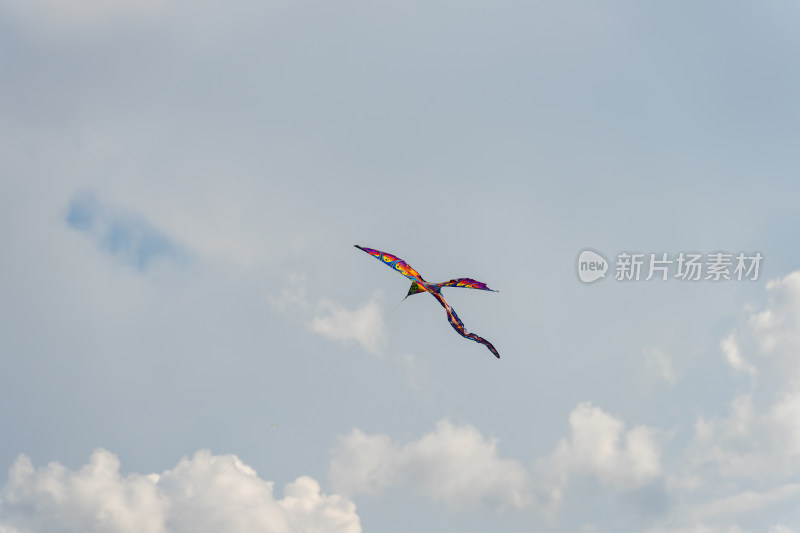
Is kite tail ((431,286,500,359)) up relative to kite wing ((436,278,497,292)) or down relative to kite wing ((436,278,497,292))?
down

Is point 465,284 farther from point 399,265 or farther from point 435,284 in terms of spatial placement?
point 399,265

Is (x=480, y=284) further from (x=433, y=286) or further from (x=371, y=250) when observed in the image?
(x=371, y=250)

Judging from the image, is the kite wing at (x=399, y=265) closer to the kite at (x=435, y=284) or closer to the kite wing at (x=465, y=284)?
the kite at (x=435, y=284)

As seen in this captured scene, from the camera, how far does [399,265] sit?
74062 mm

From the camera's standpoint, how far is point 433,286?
73938 millimetres

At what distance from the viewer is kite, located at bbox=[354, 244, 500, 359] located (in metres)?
73.3

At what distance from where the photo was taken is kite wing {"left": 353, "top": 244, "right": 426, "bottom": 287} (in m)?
73.2

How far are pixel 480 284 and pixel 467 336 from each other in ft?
22.7

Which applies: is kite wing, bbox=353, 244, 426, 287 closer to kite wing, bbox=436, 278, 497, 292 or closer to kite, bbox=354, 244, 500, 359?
kite, bbox=354, 244, 500, 359

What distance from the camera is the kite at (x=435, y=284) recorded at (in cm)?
7331

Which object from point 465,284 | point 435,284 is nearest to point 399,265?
point 435,284

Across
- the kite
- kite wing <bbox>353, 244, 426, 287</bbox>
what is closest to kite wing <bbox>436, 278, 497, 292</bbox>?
the kite

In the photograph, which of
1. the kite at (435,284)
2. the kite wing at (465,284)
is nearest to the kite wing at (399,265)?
the kite at (435,284)

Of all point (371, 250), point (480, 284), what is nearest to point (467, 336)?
point (480, 284)
